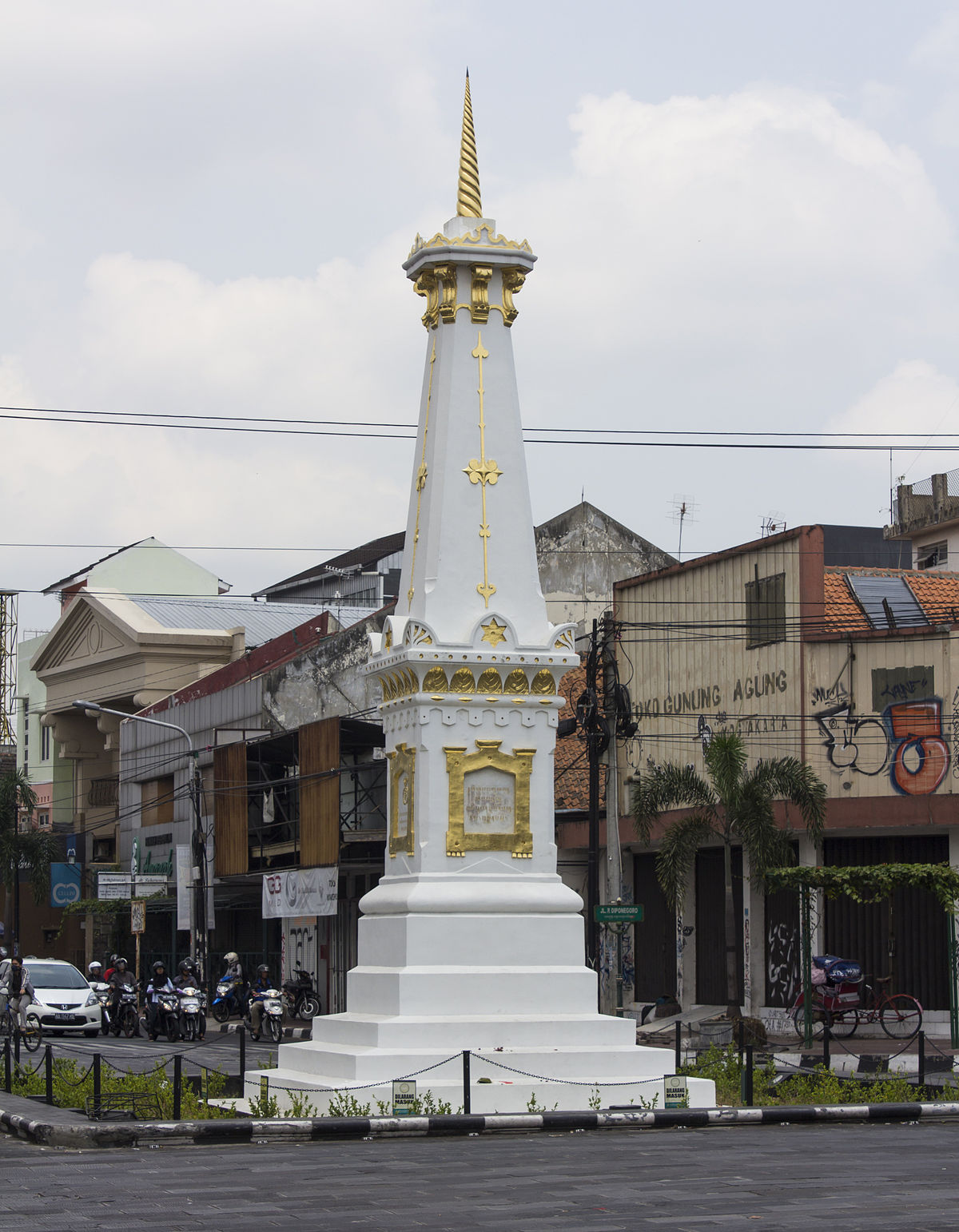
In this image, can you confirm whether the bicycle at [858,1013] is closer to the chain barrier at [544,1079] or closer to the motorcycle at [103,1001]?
the chain barrier at [544,1079]

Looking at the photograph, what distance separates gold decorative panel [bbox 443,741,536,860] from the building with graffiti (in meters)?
14.5

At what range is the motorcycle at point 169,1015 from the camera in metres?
36.2

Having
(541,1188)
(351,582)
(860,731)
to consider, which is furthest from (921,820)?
(351,582)

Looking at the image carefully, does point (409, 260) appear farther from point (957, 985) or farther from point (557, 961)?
point (957, 985)

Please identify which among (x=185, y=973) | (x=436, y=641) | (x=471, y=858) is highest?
(x=436, y=641)

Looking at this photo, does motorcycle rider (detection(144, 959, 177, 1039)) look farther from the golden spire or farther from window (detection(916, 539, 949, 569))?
window (detection(916, 539, 949, 569))

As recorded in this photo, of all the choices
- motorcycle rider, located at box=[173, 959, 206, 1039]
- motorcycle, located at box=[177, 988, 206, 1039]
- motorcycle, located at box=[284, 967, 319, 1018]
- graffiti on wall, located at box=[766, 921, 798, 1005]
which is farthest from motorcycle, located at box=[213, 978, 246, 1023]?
graffiti on wall, located at box=[766, 921, 798, 1005]

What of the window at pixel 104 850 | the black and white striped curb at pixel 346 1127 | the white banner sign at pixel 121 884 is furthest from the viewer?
the window at pixel 104 850

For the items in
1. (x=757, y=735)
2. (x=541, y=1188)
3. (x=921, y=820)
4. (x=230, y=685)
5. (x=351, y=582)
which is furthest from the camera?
(x=351, y=582)

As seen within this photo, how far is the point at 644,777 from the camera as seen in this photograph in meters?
36.2

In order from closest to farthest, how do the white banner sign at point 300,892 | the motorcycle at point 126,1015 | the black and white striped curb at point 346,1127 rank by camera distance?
the black and white striped curb at point 346,1127 → the motorcycle at point 126,1015 → the white banner sign at point 300,892

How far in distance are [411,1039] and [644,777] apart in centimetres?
1947

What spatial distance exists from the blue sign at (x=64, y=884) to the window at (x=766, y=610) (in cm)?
3458

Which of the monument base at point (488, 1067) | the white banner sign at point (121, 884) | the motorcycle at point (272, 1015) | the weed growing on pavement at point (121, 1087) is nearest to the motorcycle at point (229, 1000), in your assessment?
the motorcycle at point (272, 1015)
